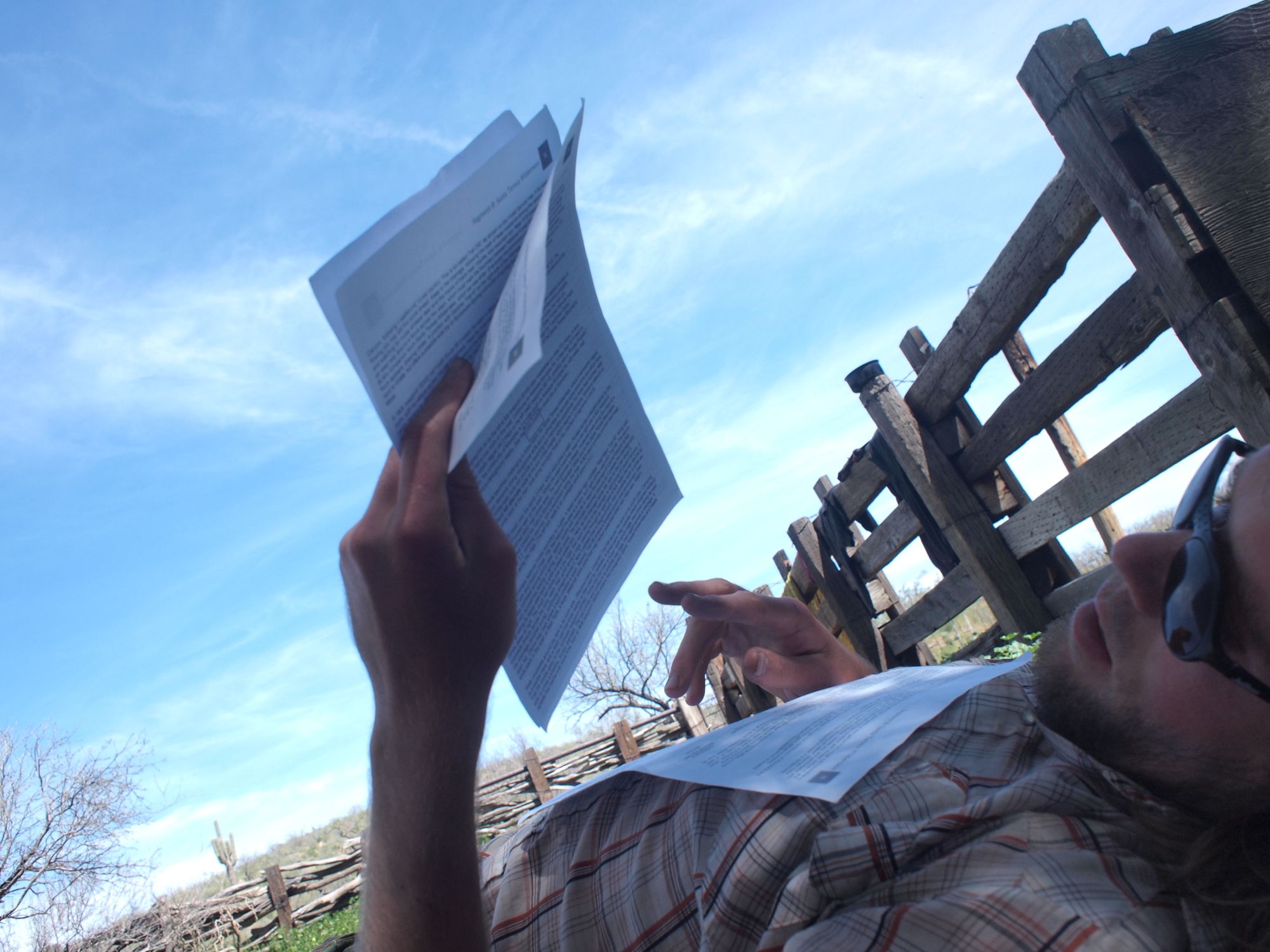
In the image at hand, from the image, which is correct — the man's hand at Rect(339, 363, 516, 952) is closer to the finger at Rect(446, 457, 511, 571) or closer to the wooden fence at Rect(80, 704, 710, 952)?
the finger at Rect(446, 457, 511, 571)

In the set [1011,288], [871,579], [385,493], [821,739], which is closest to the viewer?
[385,493]

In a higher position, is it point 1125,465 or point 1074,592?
point 1125,465

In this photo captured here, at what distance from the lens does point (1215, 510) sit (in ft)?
3.85

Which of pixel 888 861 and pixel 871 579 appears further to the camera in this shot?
pixel 871 579

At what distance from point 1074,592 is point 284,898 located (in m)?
13.6

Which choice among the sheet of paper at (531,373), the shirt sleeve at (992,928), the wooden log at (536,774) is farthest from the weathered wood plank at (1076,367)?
the wooden log at (536,774)

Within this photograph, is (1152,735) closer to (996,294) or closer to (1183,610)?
(1183,610)

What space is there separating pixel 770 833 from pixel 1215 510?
0.80 meters

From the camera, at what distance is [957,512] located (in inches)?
126

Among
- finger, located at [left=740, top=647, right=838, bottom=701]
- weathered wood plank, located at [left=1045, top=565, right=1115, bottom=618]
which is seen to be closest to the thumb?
finger, located at [left=740, top=647, right=838, bottom=701]

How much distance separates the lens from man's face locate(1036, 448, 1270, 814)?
0.98 m

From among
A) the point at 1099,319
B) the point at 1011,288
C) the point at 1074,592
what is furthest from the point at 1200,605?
the point at 1074,592

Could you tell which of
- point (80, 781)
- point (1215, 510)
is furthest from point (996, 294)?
point (80, 781)

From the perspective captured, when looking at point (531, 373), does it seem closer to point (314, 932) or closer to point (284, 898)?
point (314, 932)
